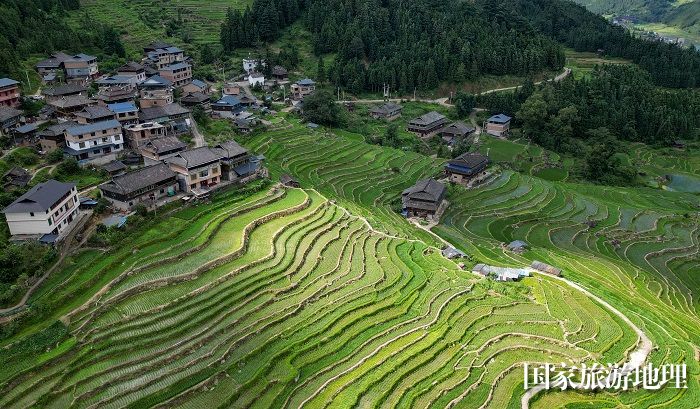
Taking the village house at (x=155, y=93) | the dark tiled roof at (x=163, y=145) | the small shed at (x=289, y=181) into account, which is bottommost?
the small shed at (x=289, y=181)

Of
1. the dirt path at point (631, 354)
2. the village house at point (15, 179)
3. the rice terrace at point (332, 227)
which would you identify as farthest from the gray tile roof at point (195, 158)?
the dirt path at point (631, 354)

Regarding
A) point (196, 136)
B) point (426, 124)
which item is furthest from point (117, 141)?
point (426, 124)

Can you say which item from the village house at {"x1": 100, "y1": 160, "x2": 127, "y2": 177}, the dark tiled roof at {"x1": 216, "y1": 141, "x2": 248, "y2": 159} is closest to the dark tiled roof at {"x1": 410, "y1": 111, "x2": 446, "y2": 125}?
the dark tiled roof at {"x1": 216, "y1": 141, "x2": 248, "y2": 159}

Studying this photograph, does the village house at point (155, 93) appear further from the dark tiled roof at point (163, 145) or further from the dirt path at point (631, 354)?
the dirt path at point (631, 354)

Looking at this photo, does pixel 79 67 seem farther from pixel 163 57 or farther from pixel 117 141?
pixel 117 141

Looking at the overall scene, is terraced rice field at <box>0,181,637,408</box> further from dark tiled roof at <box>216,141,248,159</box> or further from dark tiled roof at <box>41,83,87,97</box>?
dark tiled roof at <box>41,83,87,97</box>

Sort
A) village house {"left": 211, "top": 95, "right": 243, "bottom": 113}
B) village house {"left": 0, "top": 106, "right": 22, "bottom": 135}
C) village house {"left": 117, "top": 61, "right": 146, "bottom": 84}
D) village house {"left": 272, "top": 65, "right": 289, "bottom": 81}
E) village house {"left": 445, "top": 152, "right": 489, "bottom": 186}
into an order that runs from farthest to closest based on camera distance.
A: village house {"left": 272, "top": 65, "right": 289, "bottom": 81}, village house {"left": 117, "top": 61, "right": 146, "bottom": 84}, village house {"left": 211, "top": 95, "right": 243, "bottom": 113}, village house {"left": 445, "top": 152, "right": 489, "bottom": 186}, village house {"left": 0, "top": 106, "right": 22, "bottom": 135}

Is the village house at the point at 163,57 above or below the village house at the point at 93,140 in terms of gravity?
above

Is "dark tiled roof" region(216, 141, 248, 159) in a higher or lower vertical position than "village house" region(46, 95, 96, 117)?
lower
